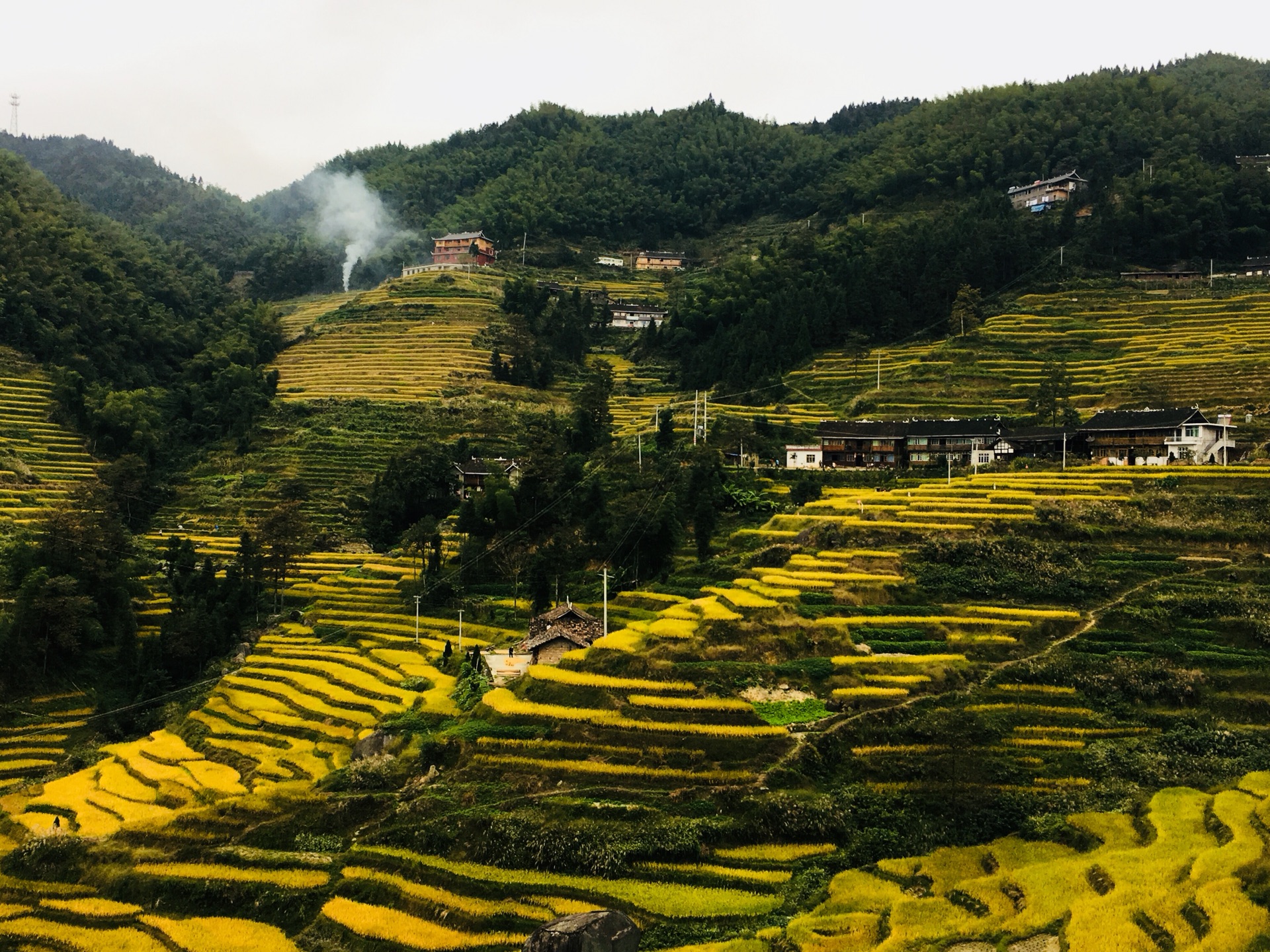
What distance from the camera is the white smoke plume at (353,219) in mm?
108188

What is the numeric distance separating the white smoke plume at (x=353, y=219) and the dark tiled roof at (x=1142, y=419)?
240 feet

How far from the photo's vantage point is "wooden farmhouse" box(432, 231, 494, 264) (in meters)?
93.9

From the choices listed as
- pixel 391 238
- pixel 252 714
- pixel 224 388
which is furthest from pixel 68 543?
pixel 391 238

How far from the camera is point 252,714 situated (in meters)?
33.9

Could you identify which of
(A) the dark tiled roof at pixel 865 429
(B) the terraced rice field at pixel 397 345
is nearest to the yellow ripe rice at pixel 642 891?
(A) the dark tiled roof at pixel 865 429

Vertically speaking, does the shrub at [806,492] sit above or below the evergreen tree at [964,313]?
below

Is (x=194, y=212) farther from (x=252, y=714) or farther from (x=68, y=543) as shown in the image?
(x=252, y=714)

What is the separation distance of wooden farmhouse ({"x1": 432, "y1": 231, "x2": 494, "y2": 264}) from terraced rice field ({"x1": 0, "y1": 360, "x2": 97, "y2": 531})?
3881cm

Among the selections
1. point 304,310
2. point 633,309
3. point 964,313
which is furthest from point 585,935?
point 304,310

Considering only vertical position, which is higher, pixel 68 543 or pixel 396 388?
pixel 396 388

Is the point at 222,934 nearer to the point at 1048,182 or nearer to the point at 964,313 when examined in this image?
the point at 964,313

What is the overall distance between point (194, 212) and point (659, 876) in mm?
124137

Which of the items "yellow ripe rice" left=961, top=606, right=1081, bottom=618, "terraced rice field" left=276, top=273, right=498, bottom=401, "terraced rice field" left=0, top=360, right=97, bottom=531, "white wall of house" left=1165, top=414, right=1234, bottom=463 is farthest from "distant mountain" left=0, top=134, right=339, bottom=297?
"yellow ripe rice" left=961, top=606, right=1081, bottom=618

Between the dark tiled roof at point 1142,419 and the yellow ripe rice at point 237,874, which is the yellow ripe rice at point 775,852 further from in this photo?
the dark tiled roof at point 1142,419
